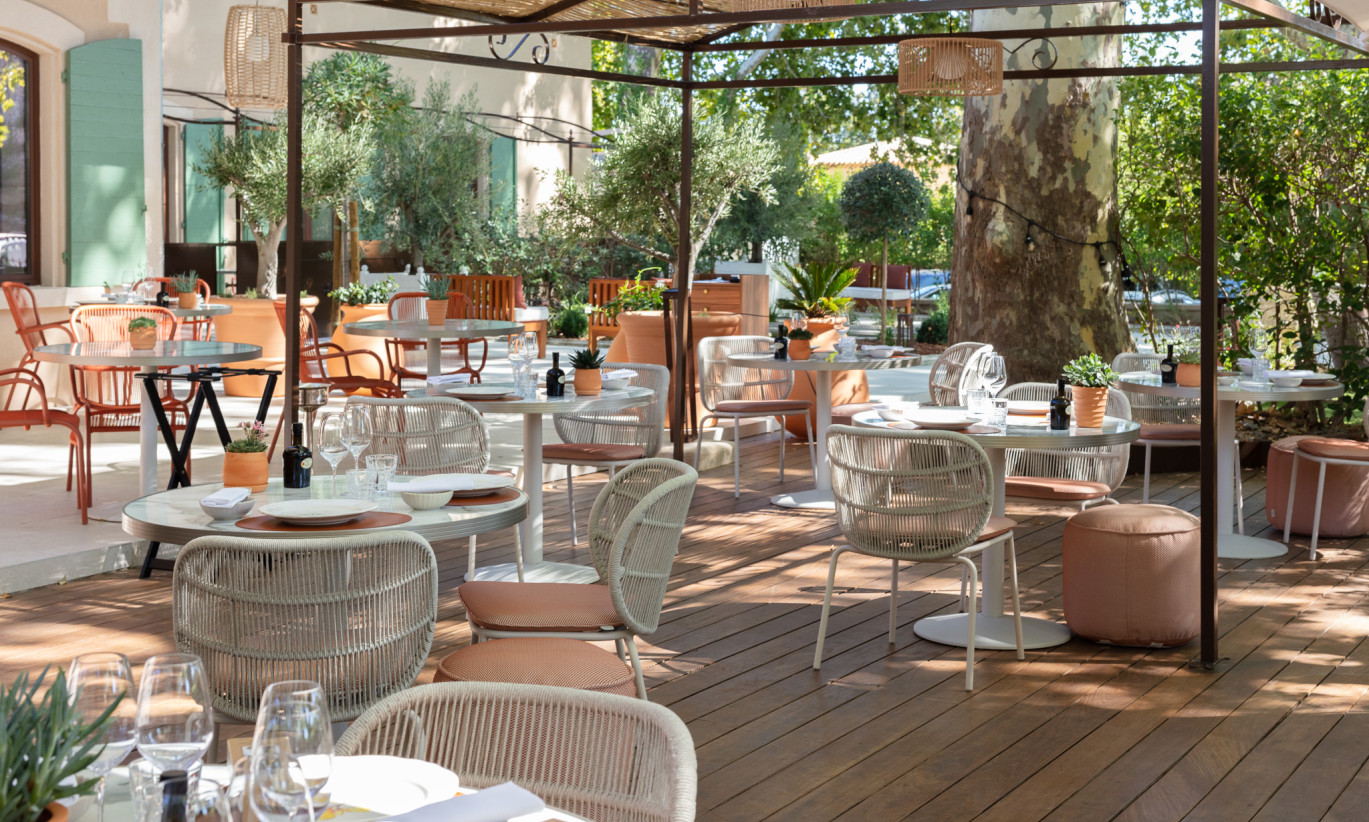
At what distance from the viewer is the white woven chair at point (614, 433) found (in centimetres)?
615

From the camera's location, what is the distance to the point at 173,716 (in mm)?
1562

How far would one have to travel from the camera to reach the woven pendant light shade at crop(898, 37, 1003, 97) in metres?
7.31

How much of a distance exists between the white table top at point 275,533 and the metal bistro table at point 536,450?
5.92 ft

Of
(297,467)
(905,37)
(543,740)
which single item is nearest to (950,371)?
(905,37)

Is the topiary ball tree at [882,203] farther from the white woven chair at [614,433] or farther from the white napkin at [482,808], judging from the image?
the white napkin at [482,808]

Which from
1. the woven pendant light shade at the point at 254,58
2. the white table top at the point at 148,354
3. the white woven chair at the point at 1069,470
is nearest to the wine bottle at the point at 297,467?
the white table top at the point at 148,354

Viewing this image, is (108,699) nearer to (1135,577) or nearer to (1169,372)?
(1135,577)

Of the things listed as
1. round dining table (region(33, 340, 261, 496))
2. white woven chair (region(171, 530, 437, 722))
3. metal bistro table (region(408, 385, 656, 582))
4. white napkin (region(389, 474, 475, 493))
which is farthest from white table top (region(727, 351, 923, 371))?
white woven chair (region(171, 530, 437, 722))

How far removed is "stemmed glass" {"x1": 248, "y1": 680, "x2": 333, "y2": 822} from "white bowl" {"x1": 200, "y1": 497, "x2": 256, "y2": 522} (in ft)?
6.42

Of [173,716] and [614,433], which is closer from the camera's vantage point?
[173,716]

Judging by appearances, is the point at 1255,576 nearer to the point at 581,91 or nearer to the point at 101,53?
the point at 101,53

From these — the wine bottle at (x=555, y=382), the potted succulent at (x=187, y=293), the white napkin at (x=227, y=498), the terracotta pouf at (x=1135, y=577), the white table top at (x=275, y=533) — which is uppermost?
the potted succulent at (x=187, y=293)

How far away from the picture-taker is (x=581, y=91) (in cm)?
2211

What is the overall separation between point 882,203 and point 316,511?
1565 centimetres
